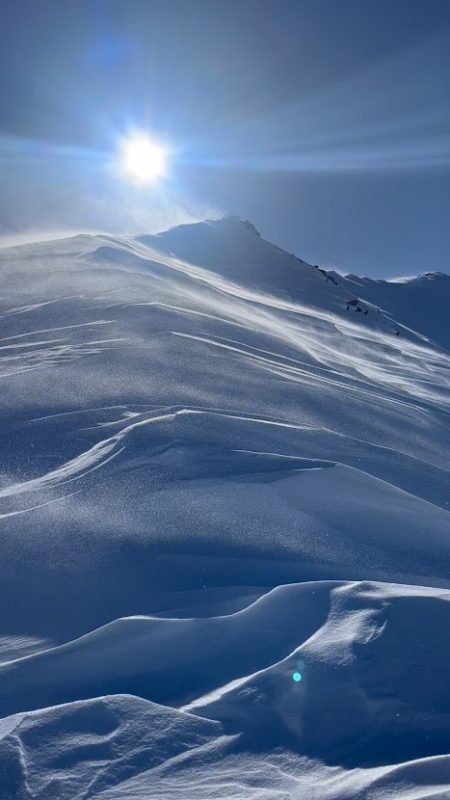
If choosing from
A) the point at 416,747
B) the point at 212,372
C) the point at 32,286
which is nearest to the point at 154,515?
the point at 416,747

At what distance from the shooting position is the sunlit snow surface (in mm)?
2881

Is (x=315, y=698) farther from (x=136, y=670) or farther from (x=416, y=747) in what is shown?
(x=136, y=670)

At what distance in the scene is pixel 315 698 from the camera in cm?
312

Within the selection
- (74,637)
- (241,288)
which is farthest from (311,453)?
(241,288)

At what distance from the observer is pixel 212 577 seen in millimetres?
3926

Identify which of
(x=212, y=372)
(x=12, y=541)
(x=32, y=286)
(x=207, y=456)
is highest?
(x=32, y=286)

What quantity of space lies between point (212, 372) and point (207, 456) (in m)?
2.15

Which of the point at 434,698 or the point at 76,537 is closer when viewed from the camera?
the point at 434,698

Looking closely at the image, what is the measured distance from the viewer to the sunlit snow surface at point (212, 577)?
288cm

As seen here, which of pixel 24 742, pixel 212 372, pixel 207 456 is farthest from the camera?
pixel 212 372

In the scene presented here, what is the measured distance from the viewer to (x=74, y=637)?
3.49m

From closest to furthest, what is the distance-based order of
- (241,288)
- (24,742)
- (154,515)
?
1. (24,742)
2. (154,515)
3. (241,288)

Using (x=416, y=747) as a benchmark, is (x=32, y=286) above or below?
above

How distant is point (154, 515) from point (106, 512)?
276 millimetres
